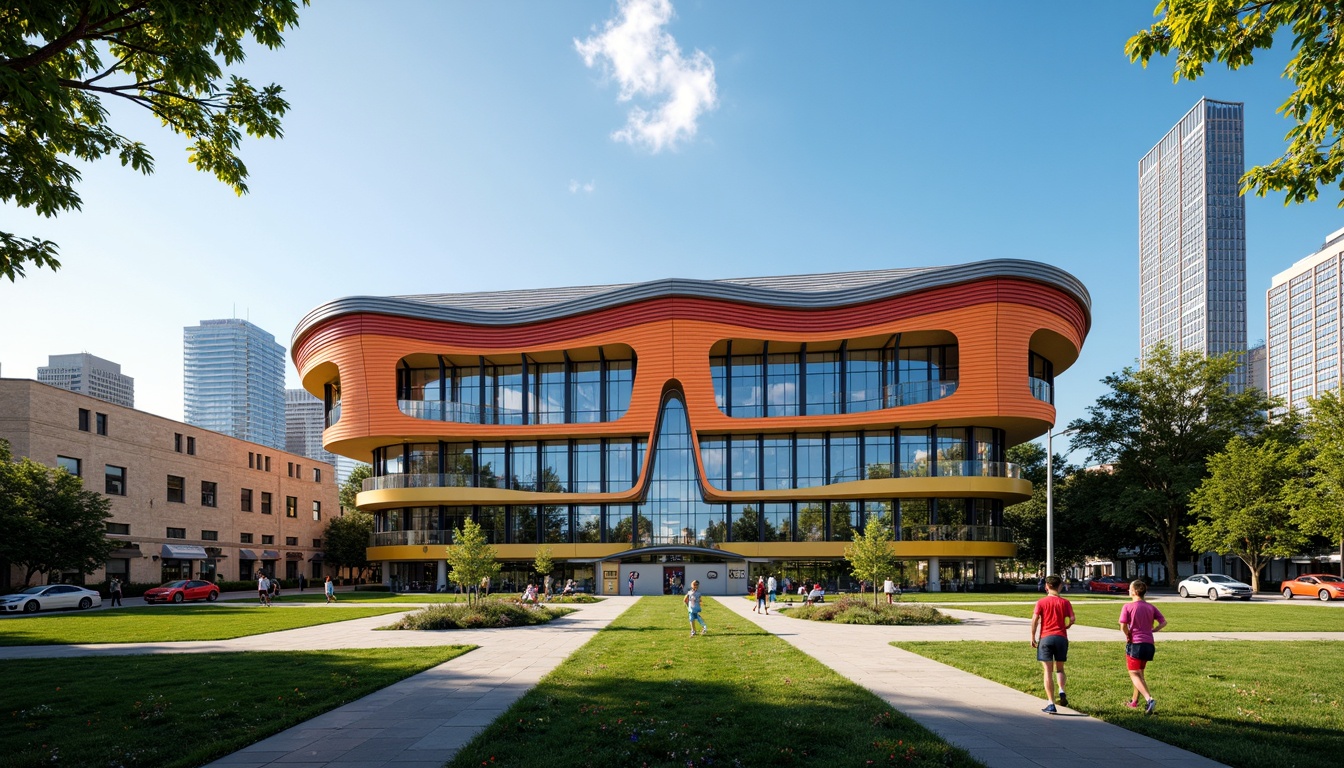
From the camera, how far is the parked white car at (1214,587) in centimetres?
4188

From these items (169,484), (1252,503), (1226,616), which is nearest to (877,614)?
(1226,616)

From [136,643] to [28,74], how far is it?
1899 cm

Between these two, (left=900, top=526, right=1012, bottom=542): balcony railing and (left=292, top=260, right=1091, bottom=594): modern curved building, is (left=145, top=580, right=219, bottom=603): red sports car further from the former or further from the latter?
(left=900, top=526, right=1012, bottom=542): balcony railing

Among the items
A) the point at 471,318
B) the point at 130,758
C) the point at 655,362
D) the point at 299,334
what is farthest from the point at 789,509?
the point at 130,758

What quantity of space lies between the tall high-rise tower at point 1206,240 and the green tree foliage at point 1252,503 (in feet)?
502

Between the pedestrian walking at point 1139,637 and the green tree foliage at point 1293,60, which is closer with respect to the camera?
the green tree foliage at point 1293,60

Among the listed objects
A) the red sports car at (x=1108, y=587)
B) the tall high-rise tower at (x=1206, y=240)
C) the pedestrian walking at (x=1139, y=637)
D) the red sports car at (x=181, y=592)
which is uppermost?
the tall high-rise tower at (x=1206, y=240)

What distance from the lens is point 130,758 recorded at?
342 inches

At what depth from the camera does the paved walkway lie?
29.1 ft

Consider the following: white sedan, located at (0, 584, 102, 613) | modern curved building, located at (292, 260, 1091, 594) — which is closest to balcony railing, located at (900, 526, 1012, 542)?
modern curved building, located at (292, 260, 1091, 594)

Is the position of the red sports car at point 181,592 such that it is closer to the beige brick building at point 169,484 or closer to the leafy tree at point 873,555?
the beige brick building at point 169,484

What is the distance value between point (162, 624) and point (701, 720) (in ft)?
82.6

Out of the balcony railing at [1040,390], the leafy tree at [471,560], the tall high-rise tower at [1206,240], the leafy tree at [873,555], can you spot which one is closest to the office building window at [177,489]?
the leafy tree at [471,560]

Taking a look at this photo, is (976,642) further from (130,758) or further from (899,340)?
(899,340)
